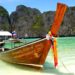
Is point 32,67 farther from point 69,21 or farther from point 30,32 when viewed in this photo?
point 69,21

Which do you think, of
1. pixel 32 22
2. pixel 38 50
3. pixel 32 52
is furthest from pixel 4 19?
pixel 38 50

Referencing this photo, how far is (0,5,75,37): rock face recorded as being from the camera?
441 ft

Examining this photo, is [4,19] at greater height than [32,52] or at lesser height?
greater

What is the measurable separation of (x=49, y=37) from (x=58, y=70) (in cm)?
181

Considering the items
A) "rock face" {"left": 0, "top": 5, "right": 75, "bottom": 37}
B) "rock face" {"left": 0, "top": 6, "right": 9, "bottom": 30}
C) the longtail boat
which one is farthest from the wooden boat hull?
"rock face" {"left": 0, "top": 6, "right": 9, "bottom": 30}

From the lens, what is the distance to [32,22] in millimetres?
149250

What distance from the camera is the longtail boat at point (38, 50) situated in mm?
10344

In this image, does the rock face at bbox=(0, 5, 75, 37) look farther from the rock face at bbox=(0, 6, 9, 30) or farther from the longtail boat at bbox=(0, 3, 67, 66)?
the longtail boat at bbox=(0, 3, 67, 66)

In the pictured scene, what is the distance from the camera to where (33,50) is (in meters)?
11.1

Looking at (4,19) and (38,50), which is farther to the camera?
(4,19)

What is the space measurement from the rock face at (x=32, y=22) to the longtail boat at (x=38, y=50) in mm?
118106

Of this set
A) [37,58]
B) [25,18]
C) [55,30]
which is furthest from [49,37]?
[25,18]

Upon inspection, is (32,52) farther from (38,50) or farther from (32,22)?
(32,22)

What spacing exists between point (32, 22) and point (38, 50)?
13853cm
